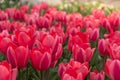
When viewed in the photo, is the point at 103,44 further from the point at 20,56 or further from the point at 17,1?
the point at 17,1

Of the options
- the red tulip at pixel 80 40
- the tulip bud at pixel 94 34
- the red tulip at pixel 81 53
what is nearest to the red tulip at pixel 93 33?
the tulip bud at pixel 94 34

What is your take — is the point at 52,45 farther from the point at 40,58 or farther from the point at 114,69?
the point at 114,69

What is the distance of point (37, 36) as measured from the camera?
243 centimetres

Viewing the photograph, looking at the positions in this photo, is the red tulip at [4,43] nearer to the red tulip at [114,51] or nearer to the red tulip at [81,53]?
the red tulip at [81,53]

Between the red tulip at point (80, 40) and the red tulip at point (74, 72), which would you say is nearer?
the red tulip at point (74, 72)

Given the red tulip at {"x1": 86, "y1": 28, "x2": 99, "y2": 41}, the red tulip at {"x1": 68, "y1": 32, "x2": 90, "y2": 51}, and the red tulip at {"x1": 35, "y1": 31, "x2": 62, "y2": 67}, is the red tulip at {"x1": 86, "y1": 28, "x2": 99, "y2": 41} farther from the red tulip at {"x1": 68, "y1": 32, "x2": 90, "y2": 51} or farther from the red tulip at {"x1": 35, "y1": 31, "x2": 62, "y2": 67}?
the red tulip at {"x1": 35, "y1": 31, "x2": 62, "y2": 67}

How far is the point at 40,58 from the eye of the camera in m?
1.92

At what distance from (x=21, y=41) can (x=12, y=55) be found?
239 millimetres

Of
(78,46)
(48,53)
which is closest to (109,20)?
(78,46)

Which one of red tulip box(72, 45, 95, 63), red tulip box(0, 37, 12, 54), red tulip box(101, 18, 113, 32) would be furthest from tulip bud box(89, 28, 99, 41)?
red tulip box(0, 37, 12, 54)

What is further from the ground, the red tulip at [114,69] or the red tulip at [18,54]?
the red tulip at [18,54]

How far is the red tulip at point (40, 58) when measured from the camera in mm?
1896

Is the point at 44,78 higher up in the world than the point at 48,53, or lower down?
lower down

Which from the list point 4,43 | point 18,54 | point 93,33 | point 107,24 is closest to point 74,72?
point 18,54
